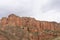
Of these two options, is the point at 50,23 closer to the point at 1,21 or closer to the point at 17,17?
the point at 17,17

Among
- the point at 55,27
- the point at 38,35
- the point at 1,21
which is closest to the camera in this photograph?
the point at 38,35

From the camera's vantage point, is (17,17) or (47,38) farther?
(17,17)

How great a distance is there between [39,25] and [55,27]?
40.5ft

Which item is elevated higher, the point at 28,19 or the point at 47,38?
the point at 28,19

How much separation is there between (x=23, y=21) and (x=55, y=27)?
25.6 meters

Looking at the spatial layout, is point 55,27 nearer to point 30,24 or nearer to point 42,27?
point 42,27

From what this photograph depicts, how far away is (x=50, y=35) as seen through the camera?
13238cm

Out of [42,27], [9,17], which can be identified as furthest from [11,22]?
[42,27]

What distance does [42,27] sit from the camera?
16138cm

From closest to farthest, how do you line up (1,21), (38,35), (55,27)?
(38,35), (1,21), (55,27)

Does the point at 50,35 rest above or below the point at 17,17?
below

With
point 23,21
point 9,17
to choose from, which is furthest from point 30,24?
point 9,17

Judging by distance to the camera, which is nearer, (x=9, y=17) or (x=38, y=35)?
(x=38, y=35)

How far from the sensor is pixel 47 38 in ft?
431
